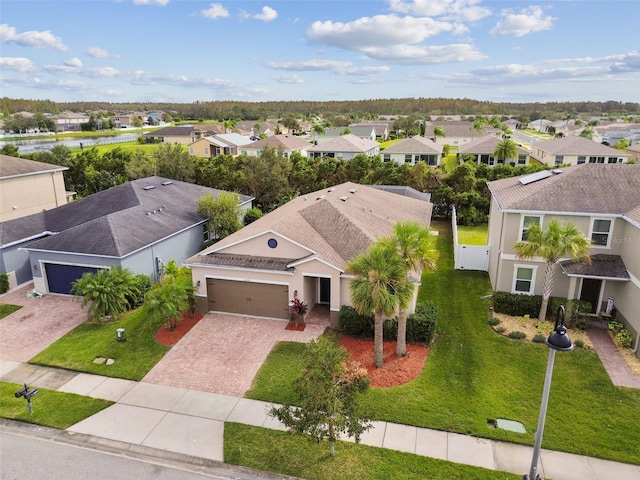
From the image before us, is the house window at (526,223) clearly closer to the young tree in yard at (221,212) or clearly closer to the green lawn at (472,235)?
the green lawn at (472,235)

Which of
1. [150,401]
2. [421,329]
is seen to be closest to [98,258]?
[150,401]

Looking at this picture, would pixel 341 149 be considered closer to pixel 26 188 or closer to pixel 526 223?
pixel 26 188

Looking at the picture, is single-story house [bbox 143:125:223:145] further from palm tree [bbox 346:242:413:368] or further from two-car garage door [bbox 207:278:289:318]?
palm tree [bbox 346:242:413:368]

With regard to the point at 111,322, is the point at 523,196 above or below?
above

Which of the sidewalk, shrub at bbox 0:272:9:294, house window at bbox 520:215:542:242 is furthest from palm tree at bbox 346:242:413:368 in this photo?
shrub at bbox 0:272:9:294

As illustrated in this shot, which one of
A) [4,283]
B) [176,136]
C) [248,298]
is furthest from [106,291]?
[176,136]

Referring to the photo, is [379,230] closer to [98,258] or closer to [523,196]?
[523,196]
